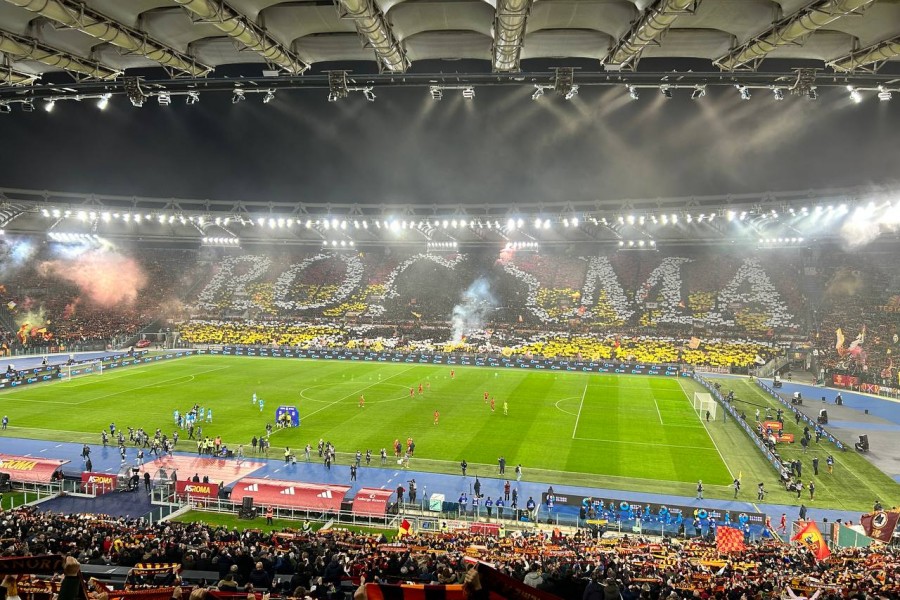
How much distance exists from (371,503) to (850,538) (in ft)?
65.2

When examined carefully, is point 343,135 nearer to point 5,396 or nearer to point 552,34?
point 5,396

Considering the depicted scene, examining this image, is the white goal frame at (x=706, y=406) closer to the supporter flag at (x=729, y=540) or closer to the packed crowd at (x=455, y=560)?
the packed crowd at (x=455, y=560)

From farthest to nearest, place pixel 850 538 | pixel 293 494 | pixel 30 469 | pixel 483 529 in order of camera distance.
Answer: pixel 30 469 → pixel 293 494 → pixel 483 529 → pixel 850 538

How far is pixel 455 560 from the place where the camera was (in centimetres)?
1357

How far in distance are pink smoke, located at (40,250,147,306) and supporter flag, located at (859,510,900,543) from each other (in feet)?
294

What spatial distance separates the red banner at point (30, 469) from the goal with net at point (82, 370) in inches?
1182

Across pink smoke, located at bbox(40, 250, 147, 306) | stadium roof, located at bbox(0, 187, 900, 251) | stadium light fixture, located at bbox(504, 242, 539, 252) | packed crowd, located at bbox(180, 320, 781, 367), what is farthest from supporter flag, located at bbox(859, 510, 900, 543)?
pink smoke, located at bbox(40, 250, 147, 306)

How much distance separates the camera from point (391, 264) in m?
95.8

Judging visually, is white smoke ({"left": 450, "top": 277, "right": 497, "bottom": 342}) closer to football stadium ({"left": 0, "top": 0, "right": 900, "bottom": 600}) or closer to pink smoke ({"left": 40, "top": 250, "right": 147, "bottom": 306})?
football stadium ({"left": 0, "top": 0, "right": 900, "bottom": 600})

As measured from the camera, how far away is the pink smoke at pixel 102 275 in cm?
8312

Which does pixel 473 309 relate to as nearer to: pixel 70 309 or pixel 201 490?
pixel 70 309

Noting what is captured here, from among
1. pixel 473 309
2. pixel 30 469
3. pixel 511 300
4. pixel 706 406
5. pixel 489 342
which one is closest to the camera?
pixel 30 469

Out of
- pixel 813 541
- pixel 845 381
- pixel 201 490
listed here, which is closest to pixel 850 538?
pixel 813 541

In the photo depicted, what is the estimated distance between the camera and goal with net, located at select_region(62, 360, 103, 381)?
179 feet
